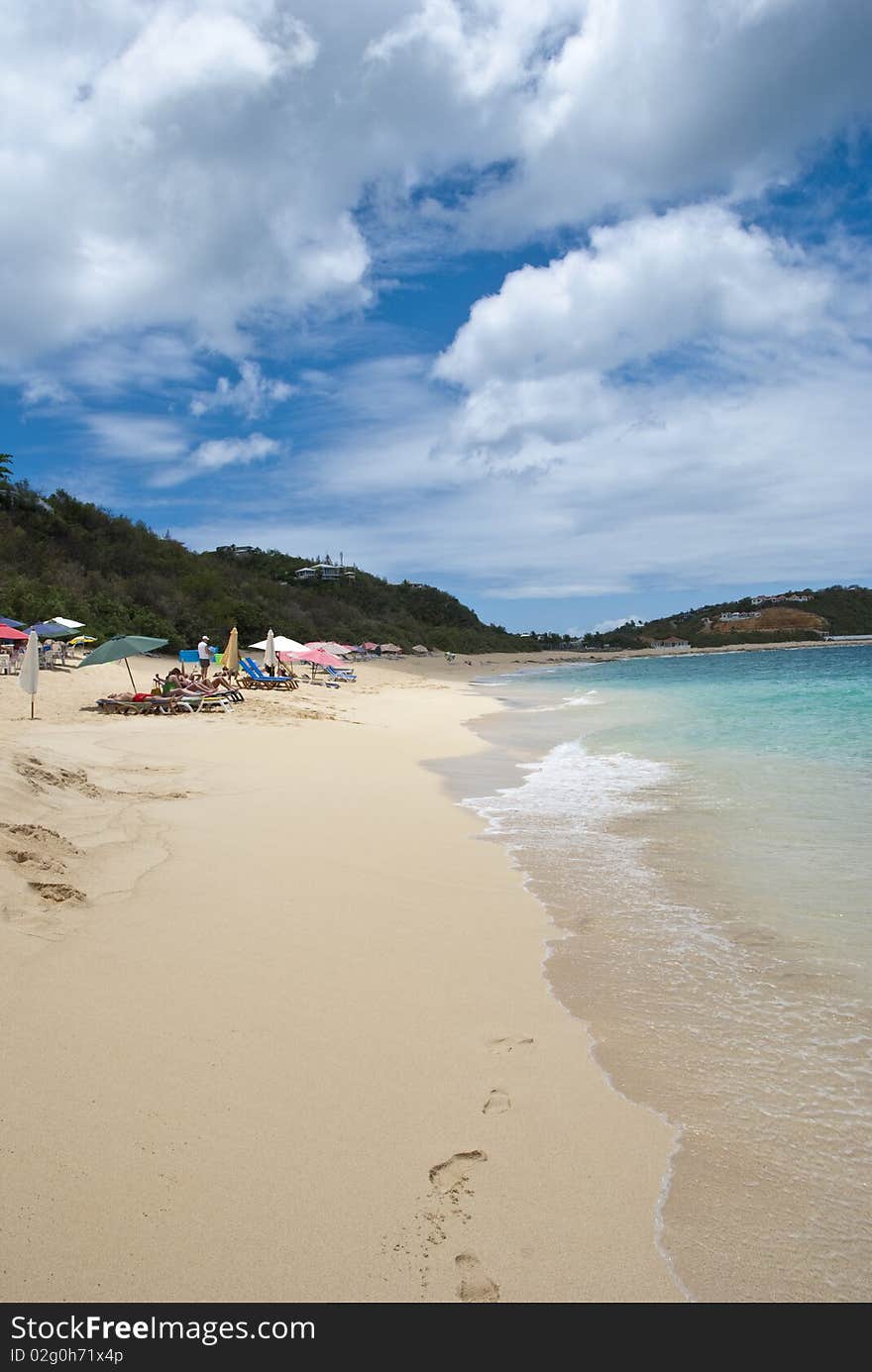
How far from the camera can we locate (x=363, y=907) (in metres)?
4.62

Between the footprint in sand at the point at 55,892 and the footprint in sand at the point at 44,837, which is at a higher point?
the footprint in sand at the point at 44,837

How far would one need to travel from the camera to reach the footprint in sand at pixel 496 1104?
265 cm

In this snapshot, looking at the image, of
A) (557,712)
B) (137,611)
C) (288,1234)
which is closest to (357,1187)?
→ (288,1234)

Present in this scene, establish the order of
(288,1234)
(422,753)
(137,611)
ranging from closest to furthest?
(288,1234) < (422,753) < (137,611)

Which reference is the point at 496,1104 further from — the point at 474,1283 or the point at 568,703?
the point at 568,703

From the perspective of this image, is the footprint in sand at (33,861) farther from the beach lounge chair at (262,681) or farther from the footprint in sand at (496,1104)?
the beach lounge chair at (262,681)

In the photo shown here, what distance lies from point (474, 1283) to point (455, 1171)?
42 centimetres

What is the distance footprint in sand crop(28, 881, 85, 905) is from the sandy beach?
0.6 inches

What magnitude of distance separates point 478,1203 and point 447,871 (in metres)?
3.40

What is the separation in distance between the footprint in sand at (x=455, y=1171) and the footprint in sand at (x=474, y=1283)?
251mm

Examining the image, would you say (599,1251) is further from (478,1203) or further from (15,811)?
(15,811)

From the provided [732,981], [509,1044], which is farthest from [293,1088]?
[732,981]

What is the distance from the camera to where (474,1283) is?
1.90 m

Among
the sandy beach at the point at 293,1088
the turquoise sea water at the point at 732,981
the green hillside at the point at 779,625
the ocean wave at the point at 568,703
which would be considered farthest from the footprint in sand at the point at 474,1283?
the green hillside at the point at 779,625
